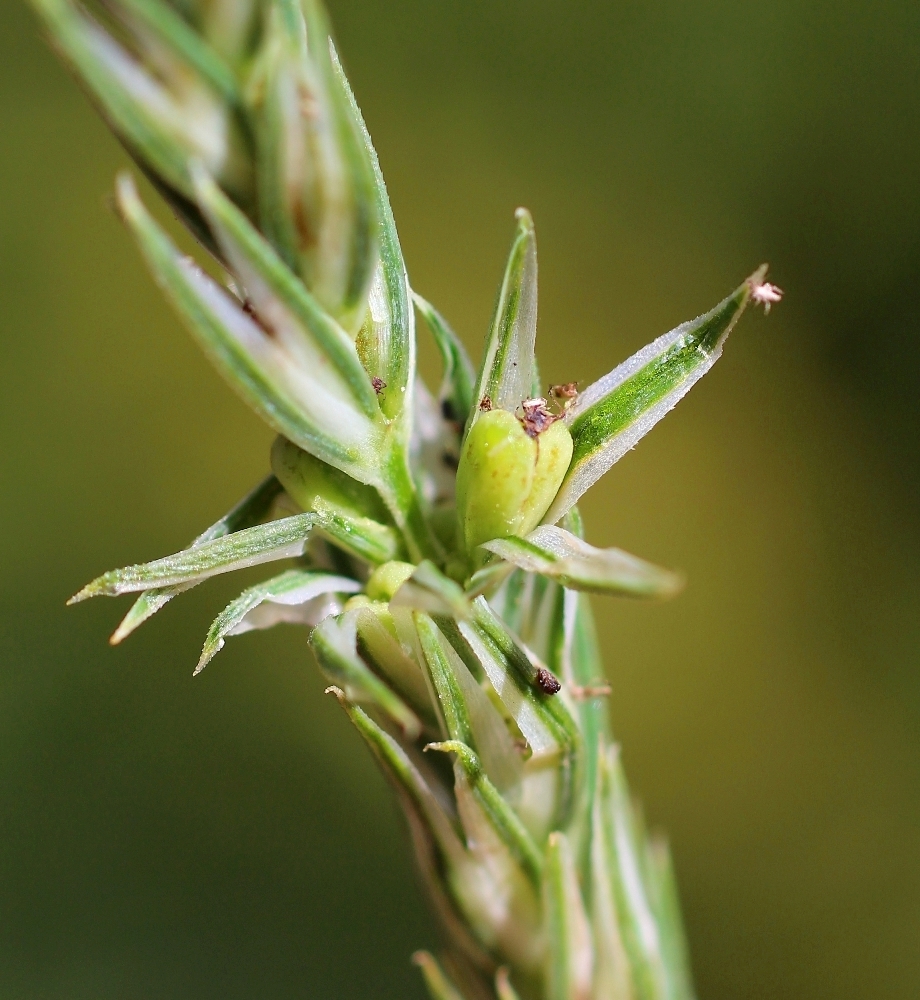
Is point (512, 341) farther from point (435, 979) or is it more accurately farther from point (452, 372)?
point (435, 979)

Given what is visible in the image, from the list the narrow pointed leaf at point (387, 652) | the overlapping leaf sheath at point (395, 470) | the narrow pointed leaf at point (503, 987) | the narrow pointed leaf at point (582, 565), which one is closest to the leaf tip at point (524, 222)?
the overlapping leaf sheath at point (395, 470)

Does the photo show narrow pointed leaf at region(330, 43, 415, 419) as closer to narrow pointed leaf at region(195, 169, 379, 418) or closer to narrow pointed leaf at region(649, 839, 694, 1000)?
narrow pointed leaf at region(195, 169, 379, 418)

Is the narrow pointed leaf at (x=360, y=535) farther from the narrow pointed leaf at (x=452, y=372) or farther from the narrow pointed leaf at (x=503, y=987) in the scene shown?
the narrow pointed leaf at (x=503, y=987)

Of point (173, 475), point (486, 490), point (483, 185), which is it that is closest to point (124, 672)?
point (173, 475)

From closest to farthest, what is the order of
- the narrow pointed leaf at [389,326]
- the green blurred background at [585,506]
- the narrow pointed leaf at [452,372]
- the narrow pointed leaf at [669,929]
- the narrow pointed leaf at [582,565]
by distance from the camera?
1. the narrow pointed leaf at [582,565]
2. the narrow pointed leaf at [389,326]
3. the narrow pointed leaf at [452,372]
4. the narrow pointed leaf at [669,929]
5. the green blurred background at [585,506]


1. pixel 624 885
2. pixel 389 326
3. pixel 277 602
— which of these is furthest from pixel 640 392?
pixel 624 885

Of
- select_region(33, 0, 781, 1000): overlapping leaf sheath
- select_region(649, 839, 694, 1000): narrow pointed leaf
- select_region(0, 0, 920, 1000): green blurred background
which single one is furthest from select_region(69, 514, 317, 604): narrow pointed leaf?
select_region(0, 0, 920, 1000): green blurred background
